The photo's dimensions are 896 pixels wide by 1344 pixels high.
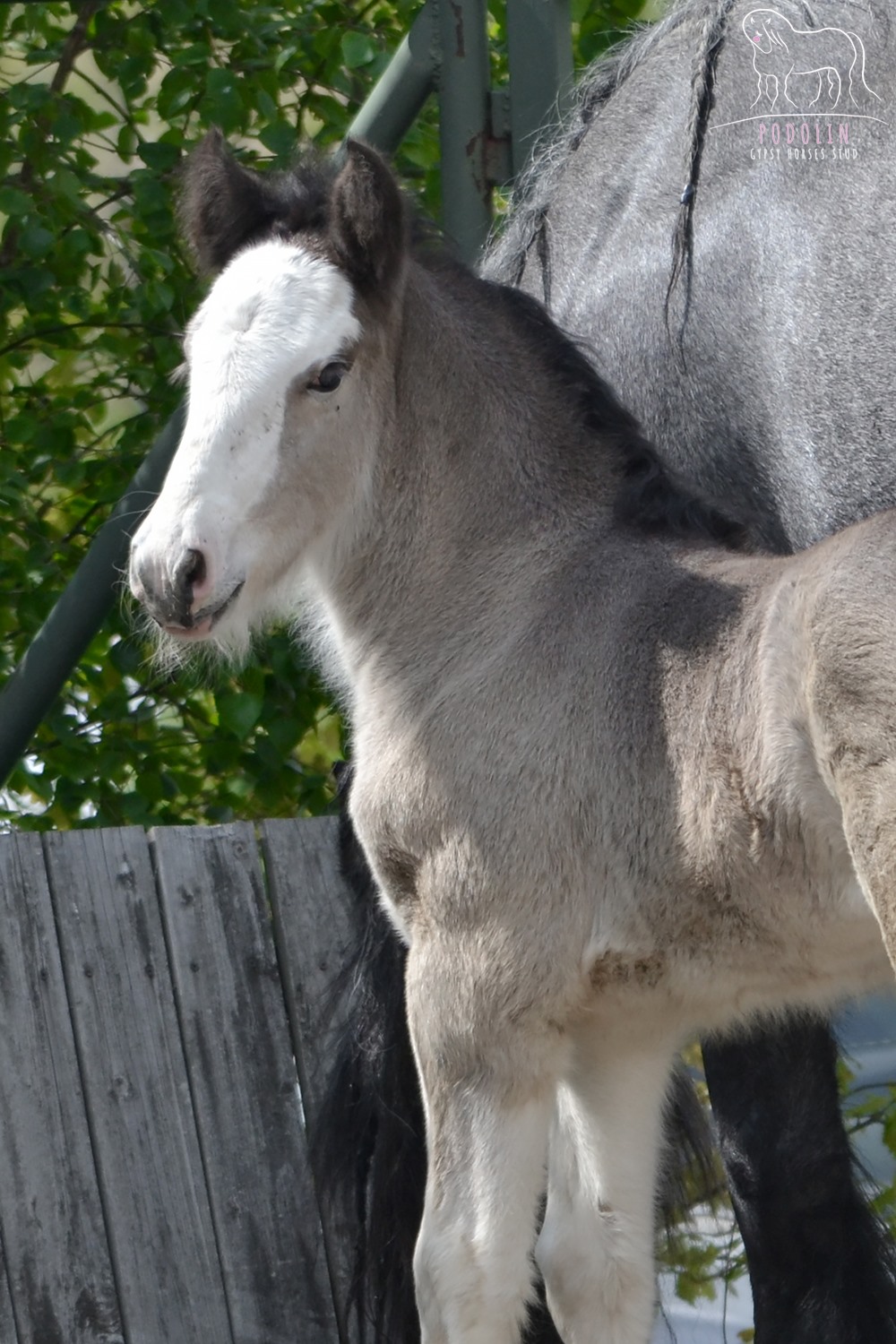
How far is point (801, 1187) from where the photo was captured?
11.0 feet

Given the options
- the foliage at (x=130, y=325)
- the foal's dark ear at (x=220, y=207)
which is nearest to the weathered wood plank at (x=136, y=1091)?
the foliage at (x=130, y=325)

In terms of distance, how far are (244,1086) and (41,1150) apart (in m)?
0.47

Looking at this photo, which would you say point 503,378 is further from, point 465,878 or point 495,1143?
point 495,1143

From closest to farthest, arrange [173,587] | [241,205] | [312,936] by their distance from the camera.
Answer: [173,587] → [241,205] → [312,936]

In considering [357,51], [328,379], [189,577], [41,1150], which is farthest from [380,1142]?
[357,51]

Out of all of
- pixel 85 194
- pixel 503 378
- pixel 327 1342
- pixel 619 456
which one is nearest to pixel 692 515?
pixel 619 456

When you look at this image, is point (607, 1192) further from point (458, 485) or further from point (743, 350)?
point (743, 350)

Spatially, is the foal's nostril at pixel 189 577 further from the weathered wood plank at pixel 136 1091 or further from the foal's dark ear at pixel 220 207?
the weathered wood plank at pixel 136 1091

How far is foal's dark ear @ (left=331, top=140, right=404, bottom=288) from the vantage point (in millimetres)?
2855

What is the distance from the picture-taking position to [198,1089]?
3795mm

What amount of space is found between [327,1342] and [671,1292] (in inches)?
37.9

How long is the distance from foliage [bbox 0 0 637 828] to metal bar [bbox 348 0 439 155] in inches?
23.4

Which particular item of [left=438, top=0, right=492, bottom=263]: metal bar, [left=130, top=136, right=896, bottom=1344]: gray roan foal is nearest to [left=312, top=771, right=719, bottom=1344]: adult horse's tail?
[left=130, top=136, right=896, bottom=1344]: gray roan foal

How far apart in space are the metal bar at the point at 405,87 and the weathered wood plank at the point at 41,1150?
1.80 metres
